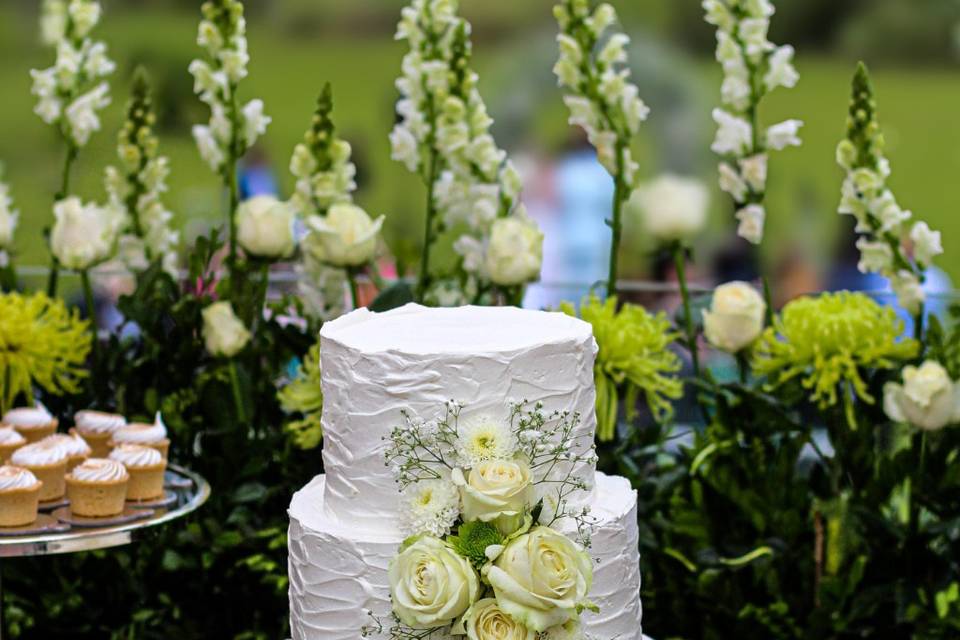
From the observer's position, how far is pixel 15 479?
2023mm

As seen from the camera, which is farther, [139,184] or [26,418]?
[139,184]

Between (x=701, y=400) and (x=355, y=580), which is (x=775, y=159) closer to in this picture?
(x=701, y=400)

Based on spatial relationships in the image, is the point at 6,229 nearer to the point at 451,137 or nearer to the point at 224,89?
the point at 224,89

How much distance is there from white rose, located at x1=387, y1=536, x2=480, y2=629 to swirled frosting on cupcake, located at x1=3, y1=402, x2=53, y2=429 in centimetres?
109

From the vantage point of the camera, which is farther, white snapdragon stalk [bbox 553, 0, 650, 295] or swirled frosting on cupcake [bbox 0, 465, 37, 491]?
white snapdragon stalk [bbox 553, 0, 650, 295]

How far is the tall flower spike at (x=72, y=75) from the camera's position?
8.46ft

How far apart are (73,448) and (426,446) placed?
2.84 feet

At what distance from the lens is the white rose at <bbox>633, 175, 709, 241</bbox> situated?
2367 millimetres

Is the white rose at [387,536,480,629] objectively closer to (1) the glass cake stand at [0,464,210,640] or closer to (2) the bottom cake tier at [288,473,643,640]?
(2) the bottom cake tier at [288,473,643,640]

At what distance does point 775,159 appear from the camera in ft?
26.2

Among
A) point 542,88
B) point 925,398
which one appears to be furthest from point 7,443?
point 542,88

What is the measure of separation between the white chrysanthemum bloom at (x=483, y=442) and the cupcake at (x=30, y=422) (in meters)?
1.07

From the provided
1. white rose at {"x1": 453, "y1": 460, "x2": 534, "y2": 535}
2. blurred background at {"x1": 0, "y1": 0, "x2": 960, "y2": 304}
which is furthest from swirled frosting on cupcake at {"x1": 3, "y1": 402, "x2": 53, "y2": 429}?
blurred background at {"x1": 0, "y1": 0, "x2": 960, "y2": 304}

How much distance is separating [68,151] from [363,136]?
457 cm
